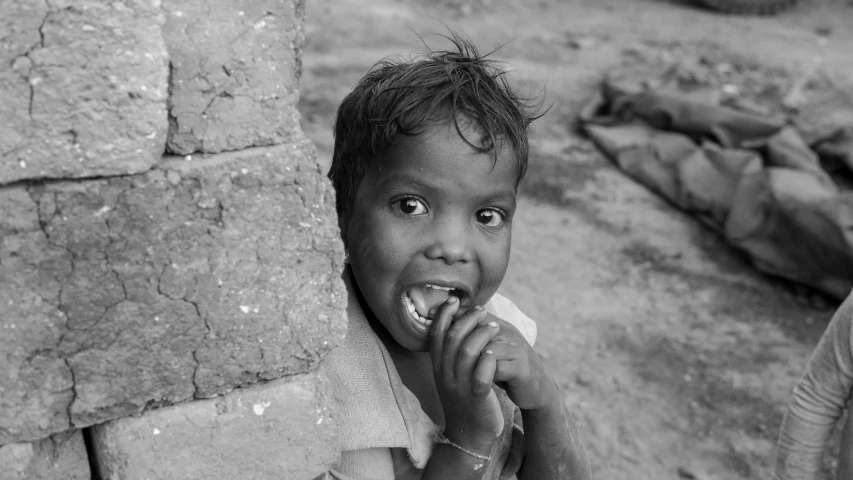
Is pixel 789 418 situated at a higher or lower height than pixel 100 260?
lower

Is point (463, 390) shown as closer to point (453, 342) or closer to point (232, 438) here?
point (453, 342)

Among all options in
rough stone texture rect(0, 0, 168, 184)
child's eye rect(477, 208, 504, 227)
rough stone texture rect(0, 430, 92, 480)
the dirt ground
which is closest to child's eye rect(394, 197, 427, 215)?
child's eye rect(477, 208, 504, 227)

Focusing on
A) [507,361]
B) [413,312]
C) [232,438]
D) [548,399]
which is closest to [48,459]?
[232,438]

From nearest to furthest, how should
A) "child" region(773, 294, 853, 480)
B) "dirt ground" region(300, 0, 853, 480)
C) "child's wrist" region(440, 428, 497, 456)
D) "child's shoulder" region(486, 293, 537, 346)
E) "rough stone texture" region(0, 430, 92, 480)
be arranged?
"rough stone texture" region(0, 430, 92, 480), "child's wrist" region(440, 428, 497, 456), "child's shoulder" region(486, 293, 537, 346), "child" region(773, 294, 853, 480), "dirt ground" region(300, 0, 853, 480)

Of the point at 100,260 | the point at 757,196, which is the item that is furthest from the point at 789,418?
the point at 757,196

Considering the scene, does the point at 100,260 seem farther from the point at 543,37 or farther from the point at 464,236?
the point at 543,37

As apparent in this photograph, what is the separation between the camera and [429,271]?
4.96 feet

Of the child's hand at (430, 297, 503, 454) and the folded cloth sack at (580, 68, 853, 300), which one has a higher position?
the child's hand at (430, 297, 503, 454)

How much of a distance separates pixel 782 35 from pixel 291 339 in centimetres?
1018

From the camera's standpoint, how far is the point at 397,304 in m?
1.55

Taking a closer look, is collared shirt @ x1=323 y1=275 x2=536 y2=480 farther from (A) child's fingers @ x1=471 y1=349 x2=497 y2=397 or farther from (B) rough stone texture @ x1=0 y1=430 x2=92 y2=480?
(B) rough stone texture @ x1=0 y1=430 x2=92 y2=480

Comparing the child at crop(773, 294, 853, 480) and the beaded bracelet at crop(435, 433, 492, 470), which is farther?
the child at crop(773, 294, 853, 480)

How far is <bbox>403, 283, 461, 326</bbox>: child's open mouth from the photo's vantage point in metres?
1.55

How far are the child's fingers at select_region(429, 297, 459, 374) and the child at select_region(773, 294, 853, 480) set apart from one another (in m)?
1.24
